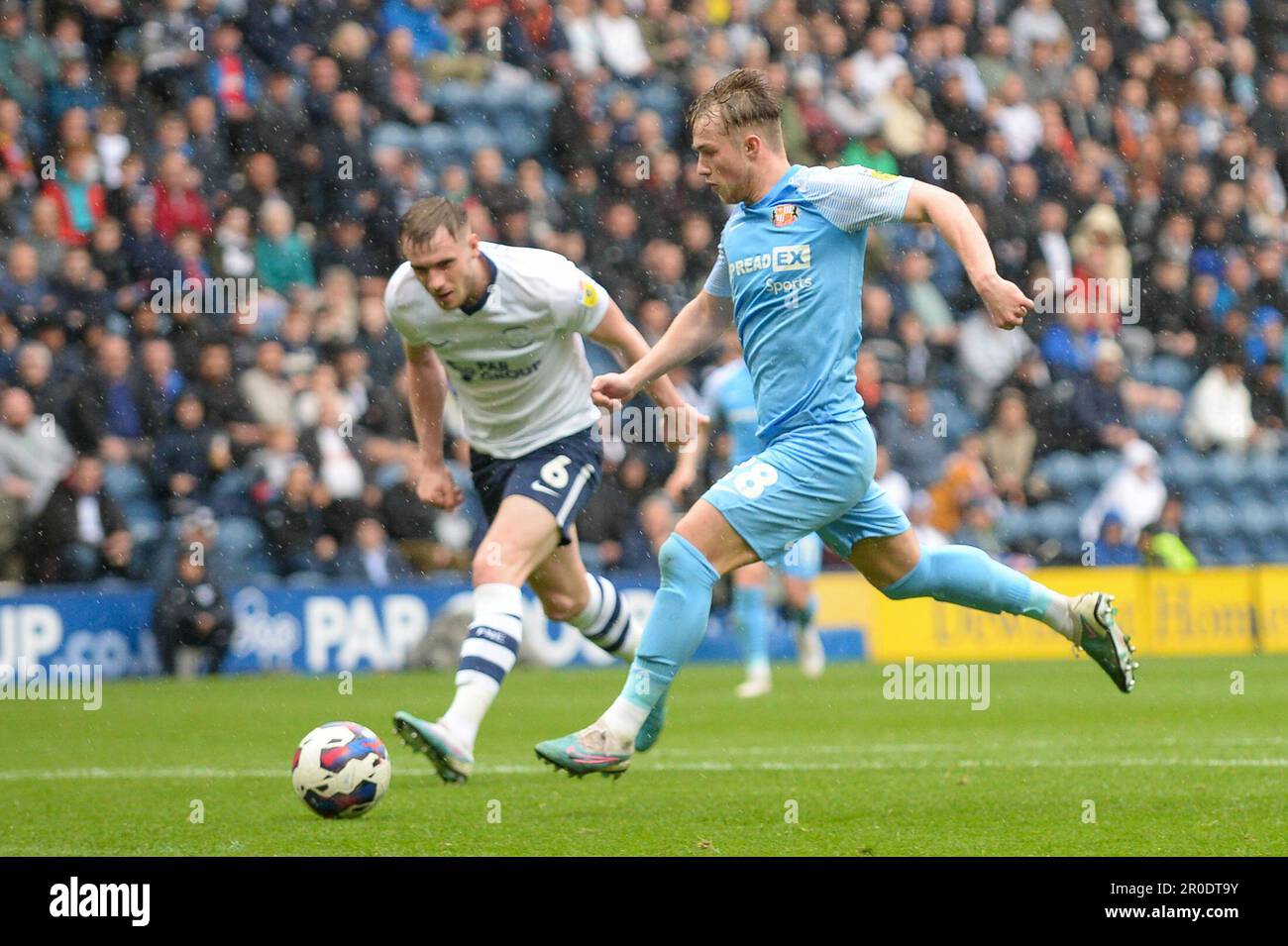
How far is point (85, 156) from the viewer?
601 inches

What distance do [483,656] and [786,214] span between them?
1.99 m

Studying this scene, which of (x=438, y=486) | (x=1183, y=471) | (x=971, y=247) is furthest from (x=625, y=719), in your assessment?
(x=1183, y=471)

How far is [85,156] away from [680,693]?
644 cm

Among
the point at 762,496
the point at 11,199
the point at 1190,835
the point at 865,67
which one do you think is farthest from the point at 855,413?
the point at 865,67

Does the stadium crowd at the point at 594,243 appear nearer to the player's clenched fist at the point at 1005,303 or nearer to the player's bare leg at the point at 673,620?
the player's bare leg at the point at 673,620

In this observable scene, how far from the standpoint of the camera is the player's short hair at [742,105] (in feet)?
21.1

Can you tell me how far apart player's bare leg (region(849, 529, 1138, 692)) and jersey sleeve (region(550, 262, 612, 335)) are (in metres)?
1.59

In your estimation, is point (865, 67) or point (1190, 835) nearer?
point (1190, 835)

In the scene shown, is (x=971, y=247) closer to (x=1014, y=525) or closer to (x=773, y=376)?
(x=773, y=376)

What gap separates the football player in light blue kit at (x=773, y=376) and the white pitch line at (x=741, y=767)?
1.82m

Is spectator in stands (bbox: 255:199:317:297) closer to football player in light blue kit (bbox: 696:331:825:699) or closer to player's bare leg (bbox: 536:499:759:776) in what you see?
football player in light blue kit (bbox: 696:331:825:699)

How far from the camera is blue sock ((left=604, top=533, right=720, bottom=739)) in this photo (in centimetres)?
634

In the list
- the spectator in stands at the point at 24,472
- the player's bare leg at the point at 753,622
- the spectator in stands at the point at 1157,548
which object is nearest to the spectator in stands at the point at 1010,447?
the spectator in stands at the point at 1157,548
